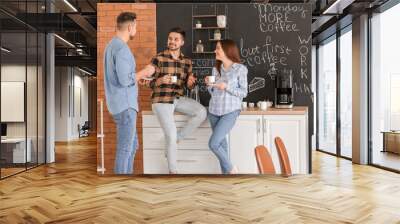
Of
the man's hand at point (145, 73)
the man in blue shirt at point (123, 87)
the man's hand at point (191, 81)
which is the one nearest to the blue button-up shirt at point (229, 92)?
the man's hand at point (191, 81)

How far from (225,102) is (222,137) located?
0.45 metres

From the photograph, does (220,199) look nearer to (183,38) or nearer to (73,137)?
(183,38)

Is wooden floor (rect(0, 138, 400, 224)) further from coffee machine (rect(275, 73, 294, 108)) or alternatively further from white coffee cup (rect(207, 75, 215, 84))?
white coffee cup (rect(207, 75, 215, 84))

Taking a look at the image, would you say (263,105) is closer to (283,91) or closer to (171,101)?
(283,91)

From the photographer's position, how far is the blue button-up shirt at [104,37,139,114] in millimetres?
5047

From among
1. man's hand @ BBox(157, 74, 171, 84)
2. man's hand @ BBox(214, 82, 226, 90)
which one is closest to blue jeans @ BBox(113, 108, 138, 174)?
man's hand @ BBox(157, 74, 171, 84)

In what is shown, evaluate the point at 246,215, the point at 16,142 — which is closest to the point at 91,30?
the point at 16,142

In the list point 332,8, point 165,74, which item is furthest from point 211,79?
point 332,8

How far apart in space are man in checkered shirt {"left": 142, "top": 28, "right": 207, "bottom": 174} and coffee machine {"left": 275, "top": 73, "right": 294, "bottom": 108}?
3.32 feet

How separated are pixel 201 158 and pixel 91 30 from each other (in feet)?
13.9

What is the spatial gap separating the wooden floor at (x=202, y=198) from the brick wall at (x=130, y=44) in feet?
1.36

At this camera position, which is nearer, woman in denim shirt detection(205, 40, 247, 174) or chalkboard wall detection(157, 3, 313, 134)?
woman in denim shirt detection(205, 40, 247, 174)

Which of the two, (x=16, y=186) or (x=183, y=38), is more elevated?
(x=183, y=38)

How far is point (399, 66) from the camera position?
6.00 m
